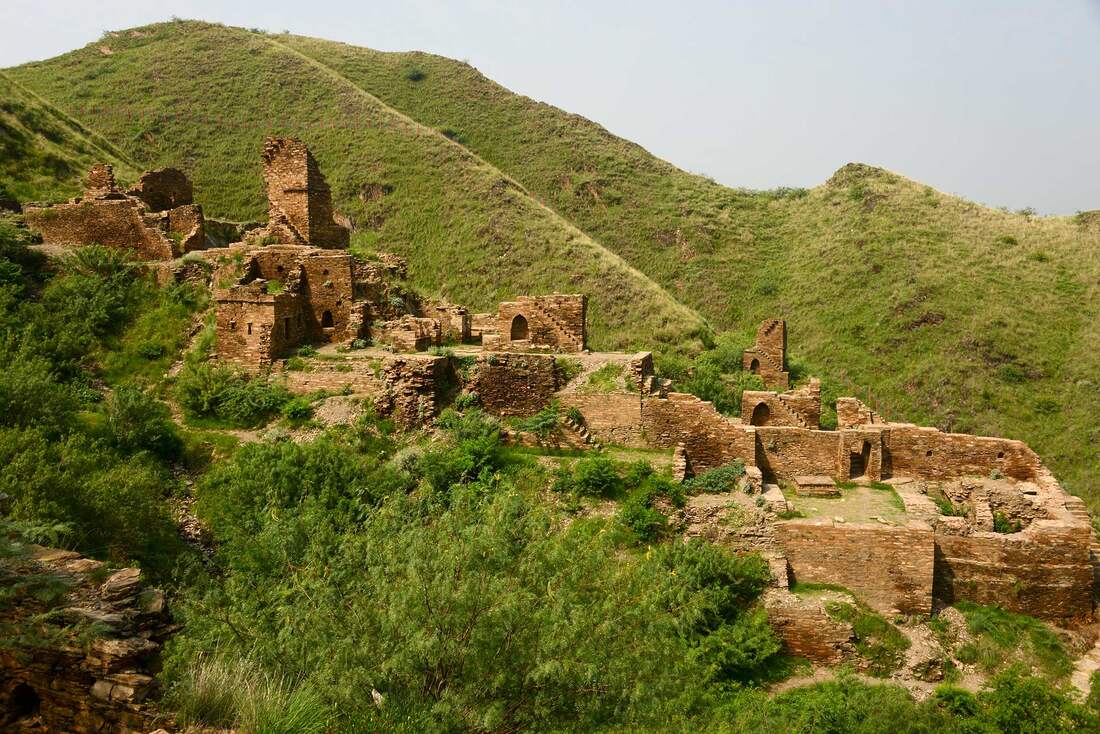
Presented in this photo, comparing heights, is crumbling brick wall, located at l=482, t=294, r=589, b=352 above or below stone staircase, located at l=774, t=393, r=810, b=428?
above

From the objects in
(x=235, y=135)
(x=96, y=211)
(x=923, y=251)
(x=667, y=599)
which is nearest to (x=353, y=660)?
(x=667, y=599)

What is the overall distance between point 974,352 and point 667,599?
3052 centimetres

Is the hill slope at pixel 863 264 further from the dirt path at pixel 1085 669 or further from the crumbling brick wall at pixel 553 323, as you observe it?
the crumbling brick wall at pixel 553 323

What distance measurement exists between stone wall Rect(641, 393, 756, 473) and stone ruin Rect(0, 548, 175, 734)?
11.7 meters

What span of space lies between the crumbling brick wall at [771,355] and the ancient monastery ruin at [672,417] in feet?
37.5

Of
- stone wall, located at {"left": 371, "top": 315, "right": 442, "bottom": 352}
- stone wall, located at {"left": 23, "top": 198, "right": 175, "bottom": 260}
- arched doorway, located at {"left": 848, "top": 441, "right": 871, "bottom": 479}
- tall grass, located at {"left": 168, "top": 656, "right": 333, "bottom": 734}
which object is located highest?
stone wall, located at {"left": 23, "top": 198, "right": 175, "bottom": 260}

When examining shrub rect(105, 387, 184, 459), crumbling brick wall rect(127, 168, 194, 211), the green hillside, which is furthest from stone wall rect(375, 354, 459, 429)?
the green hillside

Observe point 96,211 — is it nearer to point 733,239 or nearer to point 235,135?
point 235,135

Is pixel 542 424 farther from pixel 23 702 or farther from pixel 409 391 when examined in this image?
pixel 23 702

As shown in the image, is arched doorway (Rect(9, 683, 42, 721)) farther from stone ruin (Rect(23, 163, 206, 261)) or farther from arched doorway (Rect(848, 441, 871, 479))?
stone ruin (Rect(23, 163, 206, 261))

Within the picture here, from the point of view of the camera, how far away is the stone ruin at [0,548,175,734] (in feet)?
16.5

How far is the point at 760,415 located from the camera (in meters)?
18.4

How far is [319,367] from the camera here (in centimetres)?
1617

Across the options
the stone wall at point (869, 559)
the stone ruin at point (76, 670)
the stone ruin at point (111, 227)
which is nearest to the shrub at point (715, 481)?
the stone wall at point (869, 559)
